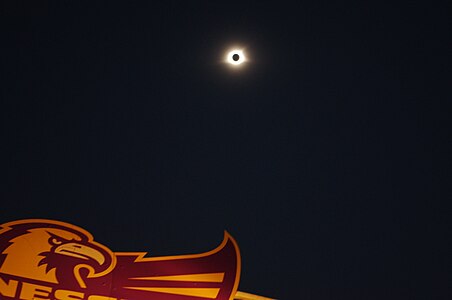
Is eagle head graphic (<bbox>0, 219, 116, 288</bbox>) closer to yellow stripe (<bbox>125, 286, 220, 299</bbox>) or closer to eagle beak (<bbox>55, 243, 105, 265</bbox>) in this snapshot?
eagle beak (<bbox>55, 243, 105, 265</bbox>)

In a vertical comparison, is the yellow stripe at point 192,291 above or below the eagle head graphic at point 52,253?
below

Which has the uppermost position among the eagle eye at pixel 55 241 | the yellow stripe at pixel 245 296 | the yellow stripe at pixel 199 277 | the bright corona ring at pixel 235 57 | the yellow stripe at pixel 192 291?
the bright corona ring at pixel 235 57

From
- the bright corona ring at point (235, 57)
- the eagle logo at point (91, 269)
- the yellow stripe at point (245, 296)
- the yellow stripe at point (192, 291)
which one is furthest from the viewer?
the bright corona ring at point (235, 57)

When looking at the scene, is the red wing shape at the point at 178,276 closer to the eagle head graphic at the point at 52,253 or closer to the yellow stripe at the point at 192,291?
the yellow stripe at the point at 192,291

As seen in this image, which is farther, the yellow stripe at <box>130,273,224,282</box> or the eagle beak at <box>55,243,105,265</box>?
the yellow stripe at <box>130,273,224,282</box>

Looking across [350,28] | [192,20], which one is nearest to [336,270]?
[350,28]

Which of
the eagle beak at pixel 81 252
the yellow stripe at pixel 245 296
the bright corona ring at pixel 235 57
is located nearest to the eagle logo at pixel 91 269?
the eagle beak at pixel 81 252

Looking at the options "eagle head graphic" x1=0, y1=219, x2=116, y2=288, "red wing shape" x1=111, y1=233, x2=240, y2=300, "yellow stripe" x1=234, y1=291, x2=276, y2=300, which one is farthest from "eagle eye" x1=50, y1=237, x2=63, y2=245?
"yellow stripe" x1=234, y1=291, x2=276, y2=300

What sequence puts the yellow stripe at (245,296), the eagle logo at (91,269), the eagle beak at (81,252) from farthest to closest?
the yellow stripe at (245,296) < the eagle beak at (81,252) < the eagle logo at (91,269)

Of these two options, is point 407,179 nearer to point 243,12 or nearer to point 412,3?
point 412,3
